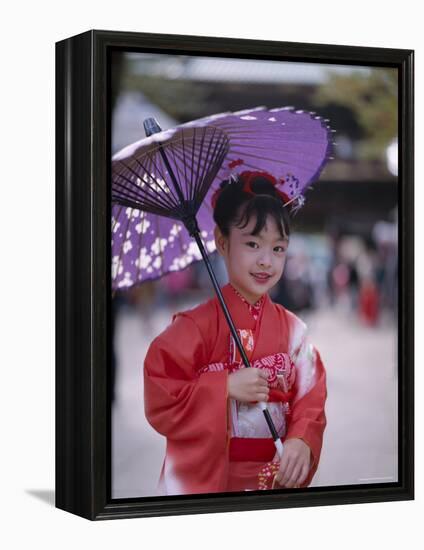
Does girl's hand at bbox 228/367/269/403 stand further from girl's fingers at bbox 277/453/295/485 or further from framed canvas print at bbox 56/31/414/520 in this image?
girl's fingers at bbox 277/453/295/485

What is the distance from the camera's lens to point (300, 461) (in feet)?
21.8

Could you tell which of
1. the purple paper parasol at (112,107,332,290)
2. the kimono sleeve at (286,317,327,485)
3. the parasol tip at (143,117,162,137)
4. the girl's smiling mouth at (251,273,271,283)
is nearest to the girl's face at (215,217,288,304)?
the girl's smiling mouth at (251,273,271,283)

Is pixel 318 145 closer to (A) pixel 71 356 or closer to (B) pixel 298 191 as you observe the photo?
(B) pixel 298 191

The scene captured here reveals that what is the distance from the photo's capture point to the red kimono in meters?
6.38

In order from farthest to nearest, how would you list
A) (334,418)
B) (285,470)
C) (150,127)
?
(334,418)
(285,470)
(150,127)

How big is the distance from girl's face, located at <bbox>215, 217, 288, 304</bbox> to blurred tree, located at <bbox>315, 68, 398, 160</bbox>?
80 cm

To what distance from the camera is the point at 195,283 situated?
21.4ft

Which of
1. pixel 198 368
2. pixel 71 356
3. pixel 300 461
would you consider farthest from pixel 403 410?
pixel 71 356

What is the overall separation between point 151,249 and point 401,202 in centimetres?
141

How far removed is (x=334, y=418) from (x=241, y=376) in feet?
2.10

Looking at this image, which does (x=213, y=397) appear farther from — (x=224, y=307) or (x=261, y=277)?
(x=261, y=277)

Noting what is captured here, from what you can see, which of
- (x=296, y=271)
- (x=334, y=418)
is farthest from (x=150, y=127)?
(x=334, y=418)

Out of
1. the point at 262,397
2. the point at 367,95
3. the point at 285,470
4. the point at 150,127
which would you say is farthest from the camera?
the point at 367,95

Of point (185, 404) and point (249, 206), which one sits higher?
point (249, 206)
